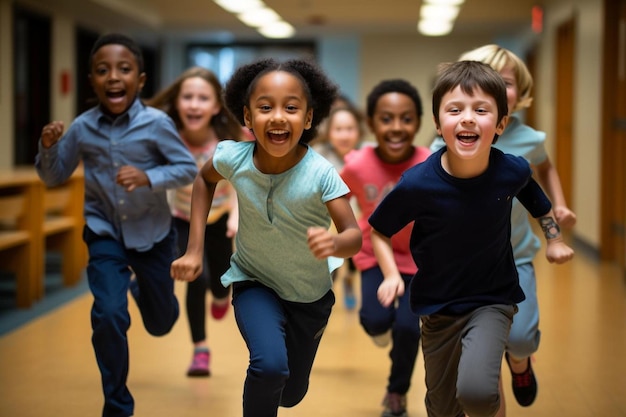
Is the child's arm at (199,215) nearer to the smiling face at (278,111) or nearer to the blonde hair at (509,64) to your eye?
the smiling face at (278,111)

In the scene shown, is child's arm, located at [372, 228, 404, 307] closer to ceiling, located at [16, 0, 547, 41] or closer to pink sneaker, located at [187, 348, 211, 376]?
pink sneaker, located at [187, 348, 211, 376]

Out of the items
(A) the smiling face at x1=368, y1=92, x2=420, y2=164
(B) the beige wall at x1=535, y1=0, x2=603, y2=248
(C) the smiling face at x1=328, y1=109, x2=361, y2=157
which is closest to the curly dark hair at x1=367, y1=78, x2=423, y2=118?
(A) the smiling face at x1=368, y1=92, x2=420, y2=164

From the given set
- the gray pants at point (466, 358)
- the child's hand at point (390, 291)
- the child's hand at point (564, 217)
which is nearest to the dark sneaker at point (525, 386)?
the child's hand at point (564, 217)

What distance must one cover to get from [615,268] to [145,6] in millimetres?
8362

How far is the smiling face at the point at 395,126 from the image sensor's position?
14.2 feet

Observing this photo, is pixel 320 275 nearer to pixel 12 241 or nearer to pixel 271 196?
pixel 271 196

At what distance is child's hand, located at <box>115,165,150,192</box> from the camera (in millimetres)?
3686

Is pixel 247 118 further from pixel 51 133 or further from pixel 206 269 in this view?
pixel 206 269

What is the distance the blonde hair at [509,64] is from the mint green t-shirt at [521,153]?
99mm

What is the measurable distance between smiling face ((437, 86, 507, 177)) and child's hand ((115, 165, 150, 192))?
137 cm

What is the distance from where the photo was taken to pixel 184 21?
52.1 ft

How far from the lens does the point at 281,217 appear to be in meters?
3.05

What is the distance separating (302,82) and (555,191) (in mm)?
1298

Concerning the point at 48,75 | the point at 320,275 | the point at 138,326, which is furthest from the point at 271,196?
the point at 48,75
